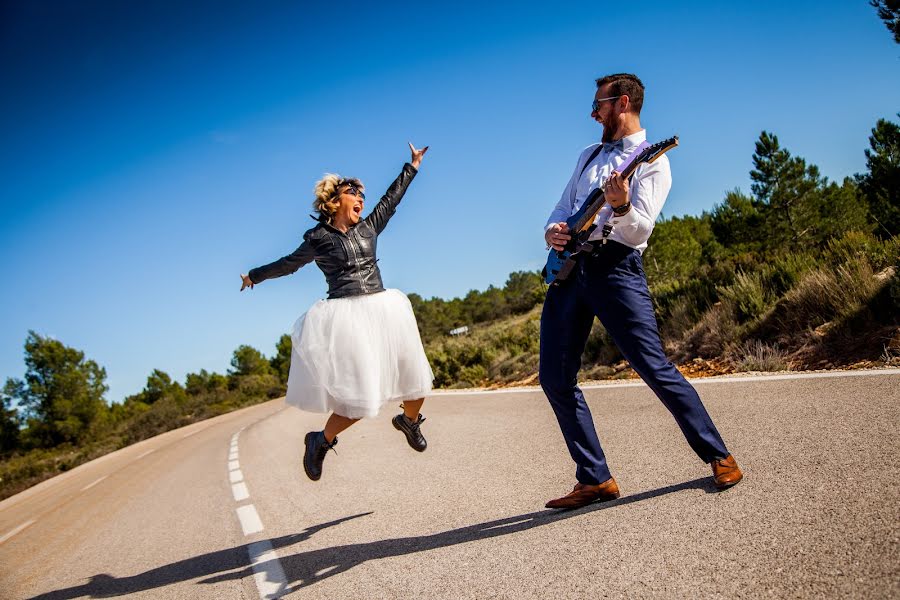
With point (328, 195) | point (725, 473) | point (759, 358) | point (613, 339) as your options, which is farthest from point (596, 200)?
point (759, 358)

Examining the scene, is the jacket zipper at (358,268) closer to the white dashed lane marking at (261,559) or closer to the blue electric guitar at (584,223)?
the blue electric guitar at (584,223)

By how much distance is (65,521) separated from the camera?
8453 millimetres

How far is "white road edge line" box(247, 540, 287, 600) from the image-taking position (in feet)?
11.1

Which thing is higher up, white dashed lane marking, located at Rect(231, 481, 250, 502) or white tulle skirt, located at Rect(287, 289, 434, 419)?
white tulle skirt, located at Rect(287, 289, 434, 419)

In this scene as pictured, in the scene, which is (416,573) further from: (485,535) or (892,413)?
(892,413)

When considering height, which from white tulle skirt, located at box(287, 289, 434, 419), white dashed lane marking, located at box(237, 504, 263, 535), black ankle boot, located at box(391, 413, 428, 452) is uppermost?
white tulle skirt, located at box(287, 289, 434, 419)

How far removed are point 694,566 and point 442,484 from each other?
9.16 feet

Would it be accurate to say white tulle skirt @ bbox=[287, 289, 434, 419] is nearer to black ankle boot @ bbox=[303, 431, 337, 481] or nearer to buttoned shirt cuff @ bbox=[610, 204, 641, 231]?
black ankle boot @ bbox=[303, 431, 337, 481]

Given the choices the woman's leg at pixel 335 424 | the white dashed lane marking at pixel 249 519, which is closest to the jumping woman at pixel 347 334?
the woman's leg at pixel 335 424

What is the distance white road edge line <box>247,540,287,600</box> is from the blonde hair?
99.1 inches

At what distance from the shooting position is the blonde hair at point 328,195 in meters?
4.66

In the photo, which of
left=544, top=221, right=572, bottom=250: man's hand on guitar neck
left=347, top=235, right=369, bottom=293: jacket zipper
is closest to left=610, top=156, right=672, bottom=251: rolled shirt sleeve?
left=544, top=221, right=572, bottom=250: man's hand on guitar neck

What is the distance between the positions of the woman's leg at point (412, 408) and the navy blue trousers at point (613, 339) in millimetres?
1273

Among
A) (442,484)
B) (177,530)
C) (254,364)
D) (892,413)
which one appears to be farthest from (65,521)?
(254,364)
